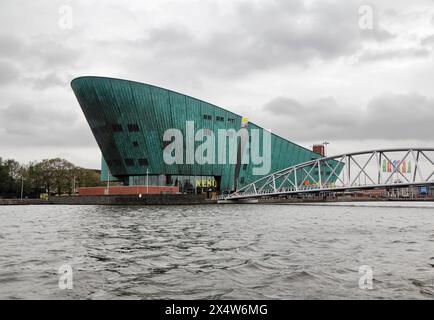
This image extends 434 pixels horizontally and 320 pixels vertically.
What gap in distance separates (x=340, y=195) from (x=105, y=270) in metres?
172

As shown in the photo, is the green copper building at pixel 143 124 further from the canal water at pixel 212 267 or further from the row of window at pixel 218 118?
the canal water at pixel 212 267

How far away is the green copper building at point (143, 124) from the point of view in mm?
95375

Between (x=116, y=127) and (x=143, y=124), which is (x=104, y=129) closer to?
(x=116, y=127)

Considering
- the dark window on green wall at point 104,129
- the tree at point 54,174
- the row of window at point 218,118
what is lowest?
the tree at point 54,174

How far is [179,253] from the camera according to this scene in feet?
55.8

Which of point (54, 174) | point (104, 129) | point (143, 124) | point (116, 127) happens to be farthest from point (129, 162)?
point (54, 174)

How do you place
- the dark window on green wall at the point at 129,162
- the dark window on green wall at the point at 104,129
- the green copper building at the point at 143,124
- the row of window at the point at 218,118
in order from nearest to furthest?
the green copper building at the point at 143,124, the dark window on green wall at the point at 104,129, the dark window on green wall at the point at 129,162, the row of window at the point at 218,118

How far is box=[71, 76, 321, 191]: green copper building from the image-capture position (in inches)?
3755

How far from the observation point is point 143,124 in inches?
3814

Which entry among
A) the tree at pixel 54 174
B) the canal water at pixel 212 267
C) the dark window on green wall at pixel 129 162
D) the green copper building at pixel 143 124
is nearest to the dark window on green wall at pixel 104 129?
the green copper building at pixel 143 124

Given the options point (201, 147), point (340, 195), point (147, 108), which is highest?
point (147, 108)
